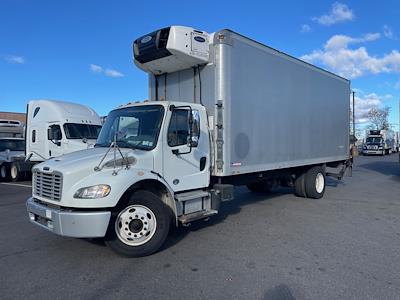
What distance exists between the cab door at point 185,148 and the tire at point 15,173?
12714 millimetres

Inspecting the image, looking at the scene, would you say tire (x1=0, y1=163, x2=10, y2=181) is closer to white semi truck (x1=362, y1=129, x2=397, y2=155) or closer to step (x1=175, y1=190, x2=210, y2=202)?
step (x1=175, y1=190, x2=210, y2=202)

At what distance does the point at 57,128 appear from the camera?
46.3ft

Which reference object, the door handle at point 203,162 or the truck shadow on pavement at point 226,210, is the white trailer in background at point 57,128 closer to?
the truck shadow on pavement at point 226,210

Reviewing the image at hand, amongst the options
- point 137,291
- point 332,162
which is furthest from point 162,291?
point 332,162

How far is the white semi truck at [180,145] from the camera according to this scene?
5121mm

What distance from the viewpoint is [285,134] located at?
28.9 ft

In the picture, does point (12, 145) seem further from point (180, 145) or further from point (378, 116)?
point (378, 116)

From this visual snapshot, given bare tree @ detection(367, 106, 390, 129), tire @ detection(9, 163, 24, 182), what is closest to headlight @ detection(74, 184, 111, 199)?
tire @ detection(9, 163, 24, 182)

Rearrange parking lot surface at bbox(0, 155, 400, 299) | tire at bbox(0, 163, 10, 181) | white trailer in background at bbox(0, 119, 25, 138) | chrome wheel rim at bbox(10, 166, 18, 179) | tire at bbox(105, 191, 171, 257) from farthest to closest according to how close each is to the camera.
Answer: white trailer in background at bbox(0, 119, 25, 138)
tire at bbox(0, 163, 10, 181)
chrome wheel rim at bbox(10, 166, 18, 179)
tire at bbox(105, 191, 171, 257)
parking lot surface at bbox(0, 155, 400, 299)

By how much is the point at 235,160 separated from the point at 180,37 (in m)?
2.54

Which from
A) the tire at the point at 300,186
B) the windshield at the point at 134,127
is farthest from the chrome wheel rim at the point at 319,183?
the windshield at the point at 134,127

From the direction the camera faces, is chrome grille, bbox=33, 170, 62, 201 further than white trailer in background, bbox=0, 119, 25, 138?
No

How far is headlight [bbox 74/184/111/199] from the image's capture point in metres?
4.95

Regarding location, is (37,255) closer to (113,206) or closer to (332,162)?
(113,206)
